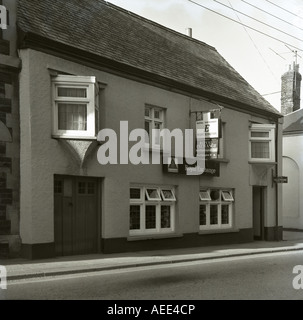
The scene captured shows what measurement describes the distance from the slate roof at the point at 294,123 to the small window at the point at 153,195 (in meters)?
14.7

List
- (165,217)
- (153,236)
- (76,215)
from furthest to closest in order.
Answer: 1. (165,217)
2. (153,236)
3. (76,215)

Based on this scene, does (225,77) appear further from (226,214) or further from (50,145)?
(50,145)

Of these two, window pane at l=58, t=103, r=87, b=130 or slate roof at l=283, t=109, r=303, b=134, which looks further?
slate roof at l=283, t=109, r=303, b=134

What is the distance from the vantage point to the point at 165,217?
18.8m

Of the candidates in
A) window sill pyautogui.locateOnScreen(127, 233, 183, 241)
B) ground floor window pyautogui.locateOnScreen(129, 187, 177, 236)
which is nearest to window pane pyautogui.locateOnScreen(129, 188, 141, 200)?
ground floor window pyautogui.locateOnScreen(129, 187, 177, 236)

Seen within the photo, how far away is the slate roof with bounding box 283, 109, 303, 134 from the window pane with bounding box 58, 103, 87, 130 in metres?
18.4

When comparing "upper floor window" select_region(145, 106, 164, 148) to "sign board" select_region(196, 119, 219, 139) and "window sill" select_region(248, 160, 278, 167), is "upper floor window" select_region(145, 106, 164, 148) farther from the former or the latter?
"window sill" select_region(248, 160, 278, 167)

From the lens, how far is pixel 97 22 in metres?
18.5

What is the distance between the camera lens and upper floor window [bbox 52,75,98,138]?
14781 mm

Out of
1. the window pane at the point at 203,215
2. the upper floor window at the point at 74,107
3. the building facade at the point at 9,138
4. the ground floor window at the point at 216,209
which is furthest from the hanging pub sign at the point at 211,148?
the building facade at the point at 9,138

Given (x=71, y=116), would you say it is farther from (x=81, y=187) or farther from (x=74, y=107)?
(x=81, y=187)

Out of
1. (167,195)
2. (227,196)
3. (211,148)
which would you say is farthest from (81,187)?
(227,196)

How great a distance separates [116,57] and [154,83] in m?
1.95

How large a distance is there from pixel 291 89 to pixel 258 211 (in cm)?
1205
